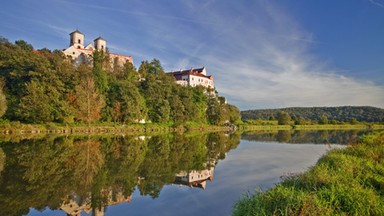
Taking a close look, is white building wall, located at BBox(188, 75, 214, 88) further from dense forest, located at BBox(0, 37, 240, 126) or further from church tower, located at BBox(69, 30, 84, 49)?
church tower, located at BBox(69, 30, 84, 49)

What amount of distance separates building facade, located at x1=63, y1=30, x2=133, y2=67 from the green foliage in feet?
316

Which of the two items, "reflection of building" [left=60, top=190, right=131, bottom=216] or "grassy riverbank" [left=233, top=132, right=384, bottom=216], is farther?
"reflection of building" [left=60, top=190, right=131, bottom=216]

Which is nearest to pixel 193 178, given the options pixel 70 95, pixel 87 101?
pixel 87 101

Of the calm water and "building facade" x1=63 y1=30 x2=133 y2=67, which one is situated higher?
"building facade" x1=63 y1=30 x2=133 y2=67

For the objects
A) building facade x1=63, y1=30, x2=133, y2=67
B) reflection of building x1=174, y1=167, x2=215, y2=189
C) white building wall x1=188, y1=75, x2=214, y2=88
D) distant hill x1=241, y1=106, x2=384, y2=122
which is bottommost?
reflection of building x1=174, y1=167, x2=215, y2=189

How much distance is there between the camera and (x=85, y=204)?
810 cm

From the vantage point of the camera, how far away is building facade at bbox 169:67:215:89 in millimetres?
89812

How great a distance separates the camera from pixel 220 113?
75250 mm

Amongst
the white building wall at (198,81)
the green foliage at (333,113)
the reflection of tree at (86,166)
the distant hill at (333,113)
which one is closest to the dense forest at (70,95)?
the reflection of tree at (86,166)

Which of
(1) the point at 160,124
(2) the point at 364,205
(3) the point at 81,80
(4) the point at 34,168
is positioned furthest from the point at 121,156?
(1) the point at 160,124

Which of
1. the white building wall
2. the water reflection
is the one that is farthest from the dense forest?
the white building wall

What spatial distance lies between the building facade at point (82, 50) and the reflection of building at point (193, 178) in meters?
62.3

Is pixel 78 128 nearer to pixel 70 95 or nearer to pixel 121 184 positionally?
pixel 70 95

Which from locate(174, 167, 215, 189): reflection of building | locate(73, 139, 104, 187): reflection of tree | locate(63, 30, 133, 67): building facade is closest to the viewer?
locate(73, 139, 104, 187): reflection of tree
